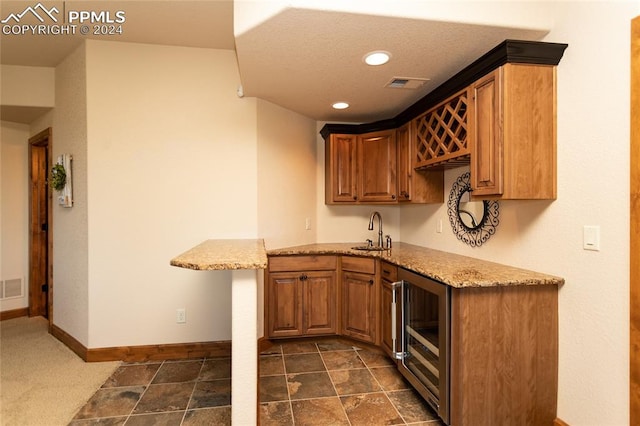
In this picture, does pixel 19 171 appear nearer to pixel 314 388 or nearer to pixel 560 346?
pixel 314 388

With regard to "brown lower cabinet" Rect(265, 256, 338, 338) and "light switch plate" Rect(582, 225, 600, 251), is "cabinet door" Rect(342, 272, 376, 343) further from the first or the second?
"light switch plate" Rect(582, 225, 600, 251)

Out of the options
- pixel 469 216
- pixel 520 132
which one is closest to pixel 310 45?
pixel 520 132

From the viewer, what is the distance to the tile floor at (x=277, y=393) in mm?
2041

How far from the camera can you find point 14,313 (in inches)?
154

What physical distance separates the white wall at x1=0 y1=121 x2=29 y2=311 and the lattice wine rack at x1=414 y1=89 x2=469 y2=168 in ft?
14.8

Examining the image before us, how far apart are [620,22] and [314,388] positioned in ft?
8.82

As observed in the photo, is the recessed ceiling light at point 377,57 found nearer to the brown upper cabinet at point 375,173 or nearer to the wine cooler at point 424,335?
the brown upper cabinet at point 375,173

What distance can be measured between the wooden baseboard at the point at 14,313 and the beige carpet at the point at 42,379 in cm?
54

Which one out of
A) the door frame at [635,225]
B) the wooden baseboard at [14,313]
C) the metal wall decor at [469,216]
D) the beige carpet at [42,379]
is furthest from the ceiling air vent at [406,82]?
the wooden baseboard at [14,313]

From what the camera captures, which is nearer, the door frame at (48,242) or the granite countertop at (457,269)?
the granite countertop at (457,269)

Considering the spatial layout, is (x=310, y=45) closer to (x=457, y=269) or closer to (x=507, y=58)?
(x=507, y=58)

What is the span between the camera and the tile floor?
204 cm

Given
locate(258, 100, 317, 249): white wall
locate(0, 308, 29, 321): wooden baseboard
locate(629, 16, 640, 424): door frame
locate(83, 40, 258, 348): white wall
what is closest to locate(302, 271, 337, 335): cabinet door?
locate(258, 100, 317, 249): white wall

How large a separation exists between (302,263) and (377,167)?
3.97 feet
